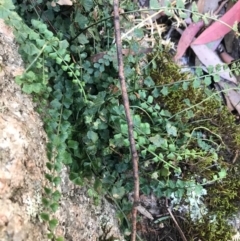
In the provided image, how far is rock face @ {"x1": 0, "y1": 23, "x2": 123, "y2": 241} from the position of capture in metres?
1.16

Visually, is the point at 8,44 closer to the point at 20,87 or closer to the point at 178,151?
the point at 20,87

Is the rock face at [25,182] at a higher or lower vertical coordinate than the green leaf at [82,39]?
lower

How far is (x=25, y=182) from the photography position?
122 cm

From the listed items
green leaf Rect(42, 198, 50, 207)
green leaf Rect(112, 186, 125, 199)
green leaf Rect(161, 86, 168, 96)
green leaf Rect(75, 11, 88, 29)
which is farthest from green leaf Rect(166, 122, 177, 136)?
green leaf Rect(42, 198, 50, 207)

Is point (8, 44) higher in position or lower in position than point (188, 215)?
higher

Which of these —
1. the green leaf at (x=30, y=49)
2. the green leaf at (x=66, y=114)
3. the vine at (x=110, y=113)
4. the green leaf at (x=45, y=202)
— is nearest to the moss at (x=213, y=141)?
the vine at (x=110, y=113)

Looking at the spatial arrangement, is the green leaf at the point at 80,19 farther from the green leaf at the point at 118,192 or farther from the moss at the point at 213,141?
the green leaf at the point at 118,192

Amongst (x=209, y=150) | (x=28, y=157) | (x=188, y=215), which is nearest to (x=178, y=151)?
(x=209, y=150)

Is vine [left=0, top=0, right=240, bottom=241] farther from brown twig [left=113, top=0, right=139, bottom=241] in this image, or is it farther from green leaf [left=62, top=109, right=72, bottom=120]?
brown twig [left=113, top=0, right=139, bottom=241]

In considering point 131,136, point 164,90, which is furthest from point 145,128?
point 131,136

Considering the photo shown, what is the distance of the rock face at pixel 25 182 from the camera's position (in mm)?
1162

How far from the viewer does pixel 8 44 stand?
4.78ft

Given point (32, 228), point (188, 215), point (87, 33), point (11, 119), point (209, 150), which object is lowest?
point (188, 215)

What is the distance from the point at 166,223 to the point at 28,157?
83cm
